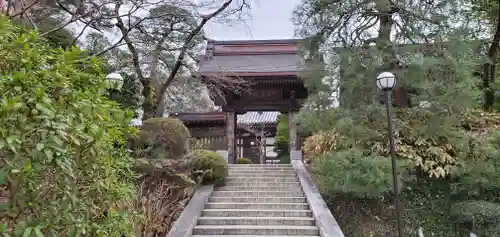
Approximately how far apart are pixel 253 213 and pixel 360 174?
6.82 feet

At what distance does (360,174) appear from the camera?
6.21m

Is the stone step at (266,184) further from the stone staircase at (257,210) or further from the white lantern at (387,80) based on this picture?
the white lantern at (387,80)

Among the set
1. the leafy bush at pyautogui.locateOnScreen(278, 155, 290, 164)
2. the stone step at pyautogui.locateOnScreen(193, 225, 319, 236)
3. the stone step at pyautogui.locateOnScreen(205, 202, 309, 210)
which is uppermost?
the leafy bush at pyautogui.locateOnScreen(278, 155, 290, 164)

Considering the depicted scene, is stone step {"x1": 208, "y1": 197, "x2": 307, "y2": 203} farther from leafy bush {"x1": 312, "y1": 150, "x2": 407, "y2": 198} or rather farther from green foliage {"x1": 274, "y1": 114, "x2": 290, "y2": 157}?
green foliage {"x1": 274, "y1": 114, "x2": 290, "y2": 157}

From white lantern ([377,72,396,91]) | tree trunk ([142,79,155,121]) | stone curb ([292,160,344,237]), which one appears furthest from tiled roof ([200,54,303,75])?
white lantern ([377,72,396,91])

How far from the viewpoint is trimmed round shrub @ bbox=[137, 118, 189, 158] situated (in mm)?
8125

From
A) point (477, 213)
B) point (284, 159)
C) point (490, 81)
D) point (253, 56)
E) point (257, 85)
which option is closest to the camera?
point (477, 213)

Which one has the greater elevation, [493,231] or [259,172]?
[259,172]

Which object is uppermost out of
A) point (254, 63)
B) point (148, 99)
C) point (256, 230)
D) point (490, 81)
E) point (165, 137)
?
point (254, 63)

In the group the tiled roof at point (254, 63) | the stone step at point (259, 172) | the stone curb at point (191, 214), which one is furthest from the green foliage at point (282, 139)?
the stone curb at point (191, 214)

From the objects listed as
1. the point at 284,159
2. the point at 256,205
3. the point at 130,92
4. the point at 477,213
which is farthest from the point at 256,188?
the point at 284,159

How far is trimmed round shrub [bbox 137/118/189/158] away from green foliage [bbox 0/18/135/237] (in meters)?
6.02

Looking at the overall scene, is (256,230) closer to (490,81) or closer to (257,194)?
(257,194)

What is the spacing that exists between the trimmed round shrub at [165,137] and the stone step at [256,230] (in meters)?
2.65
